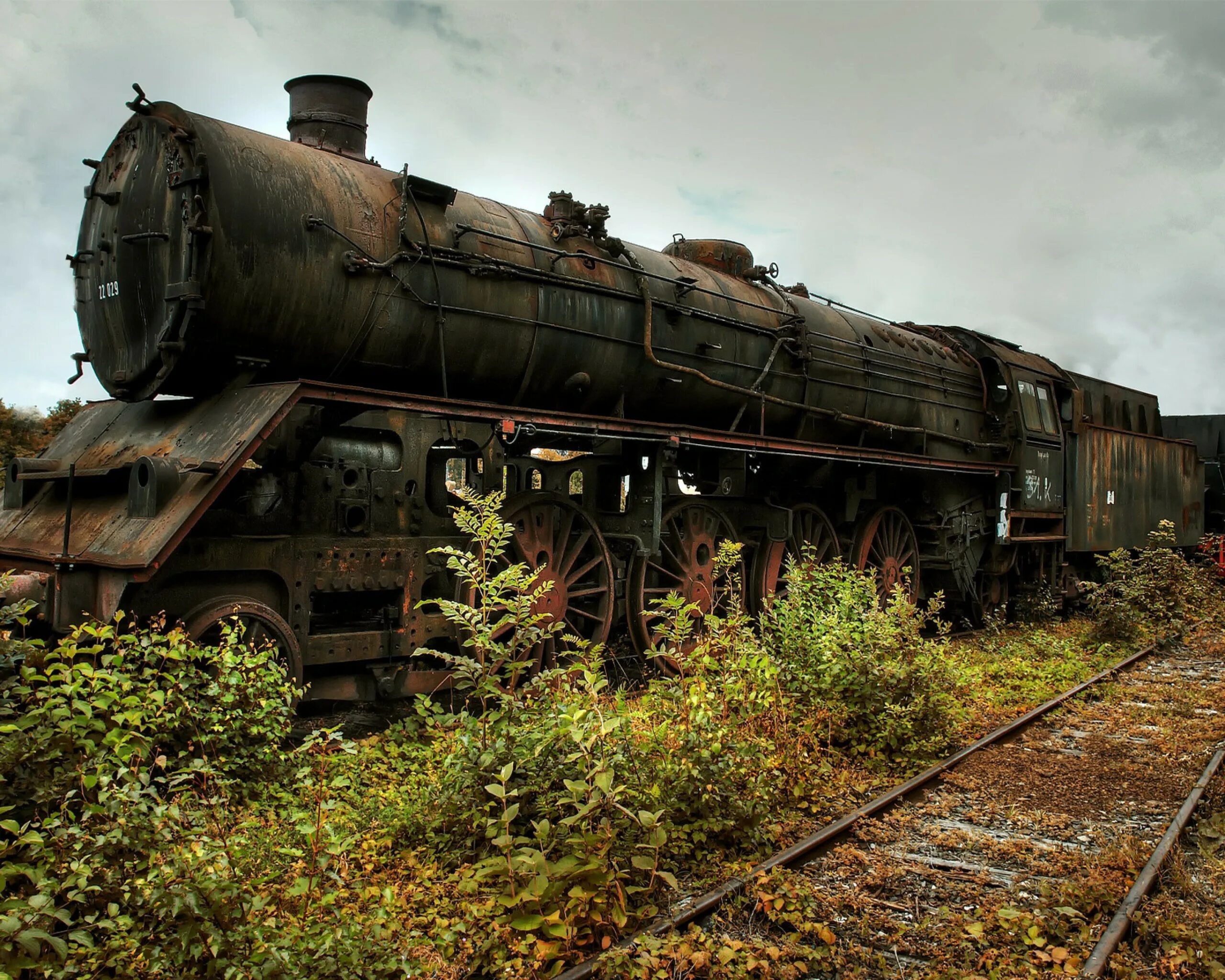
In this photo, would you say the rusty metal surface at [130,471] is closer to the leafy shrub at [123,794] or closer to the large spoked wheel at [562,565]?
the leafy shrub at [123,794]

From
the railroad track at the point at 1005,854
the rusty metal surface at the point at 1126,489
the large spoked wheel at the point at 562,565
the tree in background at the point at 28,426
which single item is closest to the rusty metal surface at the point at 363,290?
the large spoked wheel at the point at 562,565

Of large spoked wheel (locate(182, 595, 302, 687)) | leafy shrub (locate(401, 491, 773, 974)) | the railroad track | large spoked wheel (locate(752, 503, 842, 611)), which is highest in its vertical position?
large spoked wheel (locate(752, 503, 842, 611))

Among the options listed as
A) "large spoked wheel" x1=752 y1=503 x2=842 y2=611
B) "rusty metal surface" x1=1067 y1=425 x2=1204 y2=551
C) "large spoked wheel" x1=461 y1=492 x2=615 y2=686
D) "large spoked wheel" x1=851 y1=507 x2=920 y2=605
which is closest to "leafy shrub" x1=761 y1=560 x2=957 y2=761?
"large spoked wheel" x1=461 y1=492 x2=615 y2=686

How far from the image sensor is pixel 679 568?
813cm

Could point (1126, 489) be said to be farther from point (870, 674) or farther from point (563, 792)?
point (563, 792)

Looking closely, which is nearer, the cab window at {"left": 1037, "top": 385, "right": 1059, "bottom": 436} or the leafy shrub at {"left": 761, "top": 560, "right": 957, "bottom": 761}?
the leafy shrub at {"left": 761, "top": 560, "right": 957, "bottom": 761}

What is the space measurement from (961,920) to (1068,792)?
2162mm

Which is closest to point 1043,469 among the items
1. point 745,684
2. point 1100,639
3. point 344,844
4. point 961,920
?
point 1100,639

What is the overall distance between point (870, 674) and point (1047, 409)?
825cm

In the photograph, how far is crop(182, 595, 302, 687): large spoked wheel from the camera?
15.4 feet

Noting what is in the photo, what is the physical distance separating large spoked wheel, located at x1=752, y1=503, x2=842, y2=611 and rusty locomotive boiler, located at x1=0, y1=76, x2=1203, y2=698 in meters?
0.05

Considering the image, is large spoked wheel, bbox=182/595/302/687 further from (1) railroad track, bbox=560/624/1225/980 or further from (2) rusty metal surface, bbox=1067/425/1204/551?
(2) rusty metal surface, bbox=1067/425/1204/551

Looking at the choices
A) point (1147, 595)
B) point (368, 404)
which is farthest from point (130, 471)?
point (1147, 595)

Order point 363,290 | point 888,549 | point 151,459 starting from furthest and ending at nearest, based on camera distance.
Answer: point 888,549 → point 363,290 → point 151,459
